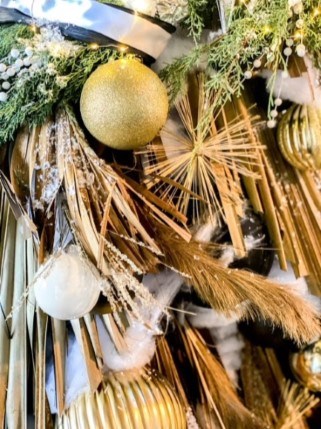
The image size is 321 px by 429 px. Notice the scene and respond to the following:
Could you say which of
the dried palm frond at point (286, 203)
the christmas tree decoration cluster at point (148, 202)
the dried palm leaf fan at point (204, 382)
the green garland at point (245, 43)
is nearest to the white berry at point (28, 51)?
the christmas tree decoration cluster at point (148, 202)

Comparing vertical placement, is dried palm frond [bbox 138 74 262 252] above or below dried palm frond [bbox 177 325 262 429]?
above

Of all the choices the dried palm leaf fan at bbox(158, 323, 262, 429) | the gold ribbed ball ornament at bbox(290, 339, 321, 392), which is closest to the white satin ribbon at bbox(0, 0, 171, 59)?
the dried palm leaf fan at bbox(158, 323, 262, 429)

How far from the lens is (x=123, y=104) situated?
512 millimetres

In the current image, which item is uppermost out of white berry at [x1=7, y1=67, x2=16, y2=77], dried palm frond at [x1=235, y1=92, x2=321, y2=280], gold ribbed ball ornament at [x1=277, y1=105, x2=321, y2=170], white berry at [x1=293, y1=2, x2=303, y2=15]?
white berry at [x1=293, y1=2, x2=303, y2=15]

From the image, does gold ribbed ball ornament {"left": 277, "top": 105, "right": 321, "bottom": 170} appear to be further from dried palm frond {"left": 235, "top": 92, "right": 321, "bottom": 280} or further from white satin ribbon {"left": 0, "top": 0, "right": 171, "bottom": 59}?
white satin ribbon {"left": 0, "top": 0, "right": 171, "bottom": 59}

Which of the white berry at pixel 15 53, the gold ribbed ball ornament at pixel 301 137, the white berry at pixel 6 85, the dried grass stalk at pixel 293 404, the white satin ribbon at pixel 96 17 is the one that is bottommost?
the dried grass stalk at pixel 293 404

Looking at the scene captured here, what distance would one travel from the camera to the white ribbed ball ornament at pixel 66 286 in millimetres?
502

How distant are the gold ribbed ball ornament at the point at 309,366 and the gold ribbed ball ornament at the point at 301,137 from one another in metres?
0.24

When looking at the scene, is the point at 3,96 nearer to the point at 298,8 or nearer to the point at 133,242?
the point at 133,242

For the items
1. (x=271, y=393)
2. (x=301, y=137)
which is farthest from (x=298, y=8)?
(x=271, y=393)

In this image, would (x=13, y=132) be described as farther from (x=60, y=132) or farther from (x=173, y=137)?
(x=173, y=137)

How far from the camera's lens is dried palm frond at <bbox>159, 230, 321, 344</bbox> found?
0.58m

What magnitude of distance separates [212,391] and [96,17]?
1.45 feet

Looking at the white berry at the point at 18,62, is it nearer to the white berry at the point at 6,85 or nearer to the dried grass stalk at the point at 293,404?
the white berry at the point at 6,85
